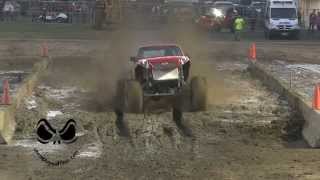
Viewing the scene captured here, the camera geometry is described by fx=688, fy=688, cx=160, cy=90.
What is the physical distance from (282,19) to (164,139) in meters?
32.6

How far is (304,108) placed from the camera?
16.1 meters

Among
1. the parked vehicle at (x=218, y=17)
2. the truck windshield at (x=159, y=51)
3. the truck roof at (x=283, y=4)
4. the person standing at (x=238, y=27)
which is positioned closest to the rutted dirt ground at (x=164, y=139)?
the truck windshield at (x=159, y=51)

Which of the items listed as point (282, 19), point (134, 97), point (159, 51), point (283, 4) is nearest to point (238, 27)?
point (282, 19)

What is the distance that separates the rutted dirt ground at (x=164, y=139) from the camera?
11.2 m

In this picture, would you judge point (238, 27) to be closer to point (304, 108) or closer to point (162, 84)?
point (162, 84)

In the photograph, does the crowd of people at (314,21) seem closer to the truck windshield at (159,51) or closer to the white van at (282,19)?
the white van at (282,19)

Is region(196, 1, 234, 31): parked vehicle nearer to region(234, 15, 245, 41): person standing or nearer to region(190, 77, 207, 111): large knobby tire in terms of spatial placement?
region(234, 15, 245, 41): person standing

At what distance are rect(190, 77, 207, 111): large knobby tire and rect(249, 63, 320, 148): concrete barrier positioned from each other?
7.64ft

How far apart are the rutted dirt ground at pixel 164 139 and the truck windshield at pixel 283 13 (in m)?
22.4

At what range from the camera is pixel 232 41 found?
41625mm

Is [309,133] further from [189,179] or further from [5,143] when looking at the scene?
[5,143]

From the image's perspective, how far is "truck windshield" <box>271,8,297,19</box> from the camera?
45.7 meters

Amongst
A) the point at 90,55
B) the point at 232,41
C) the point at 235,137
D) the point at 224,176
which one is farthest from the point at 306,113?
the point at 232,41

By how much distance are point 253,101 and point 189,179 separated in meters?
9.09
